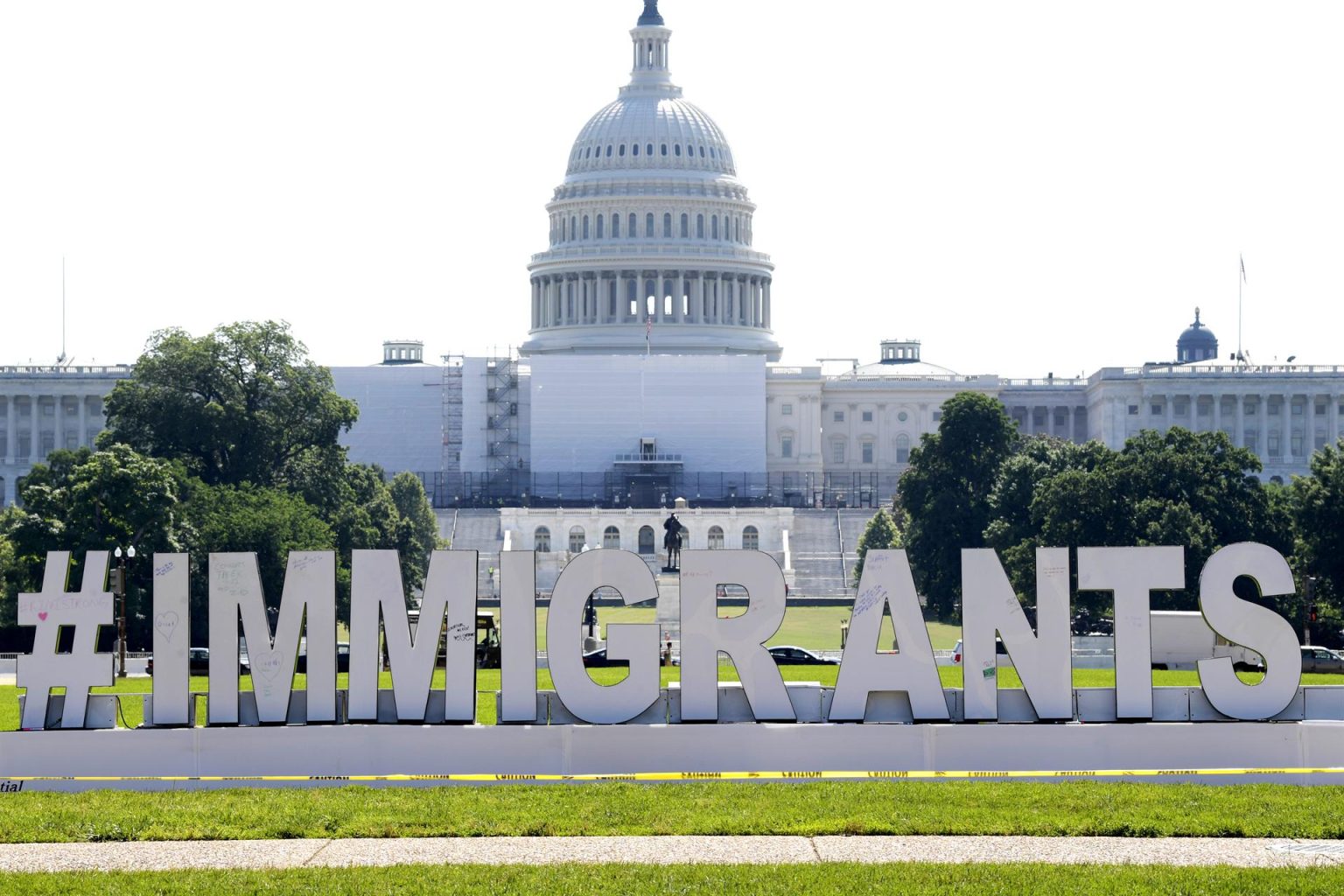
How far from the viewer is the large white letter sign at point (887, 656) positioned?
3928cm

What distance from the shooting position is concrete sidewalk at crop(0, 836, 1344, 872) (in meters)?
30.3

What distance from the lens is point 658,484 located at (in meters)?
181

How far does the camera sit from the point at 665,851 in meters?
31.0

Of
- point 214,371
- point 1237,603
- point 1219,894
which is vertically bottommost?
point 1219,894

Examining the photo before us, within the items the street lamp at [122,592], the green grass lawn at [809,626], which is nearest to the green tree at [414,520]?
the green grass lawn at [809,626]

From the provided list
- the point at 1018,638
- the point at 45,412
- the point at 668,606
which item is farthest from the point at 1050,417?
the point at 1018,638

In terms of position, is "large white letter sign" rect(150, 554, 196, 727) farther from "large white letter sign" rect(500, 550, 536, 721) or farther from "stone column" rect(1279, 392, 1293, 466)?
"stone column" rect(1279, 392, 1293, 466)

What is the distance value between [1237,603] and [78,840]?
18275mm

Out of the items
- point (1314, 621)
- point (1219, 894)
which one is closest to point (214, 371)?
point (1314, 621)

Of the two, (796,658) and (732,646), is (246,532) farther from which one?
(732,646)

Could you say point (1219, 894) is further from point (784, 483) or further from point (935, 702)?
point (784, 483)

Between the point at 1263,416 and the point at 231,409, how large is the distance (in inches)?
4086

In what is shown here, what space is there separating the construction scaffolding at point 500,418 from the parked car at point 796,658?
374 ft

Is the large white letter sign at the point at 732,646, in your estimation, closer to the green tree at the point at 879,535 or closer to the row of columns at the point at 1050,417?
the green tree at the point at 879,535
